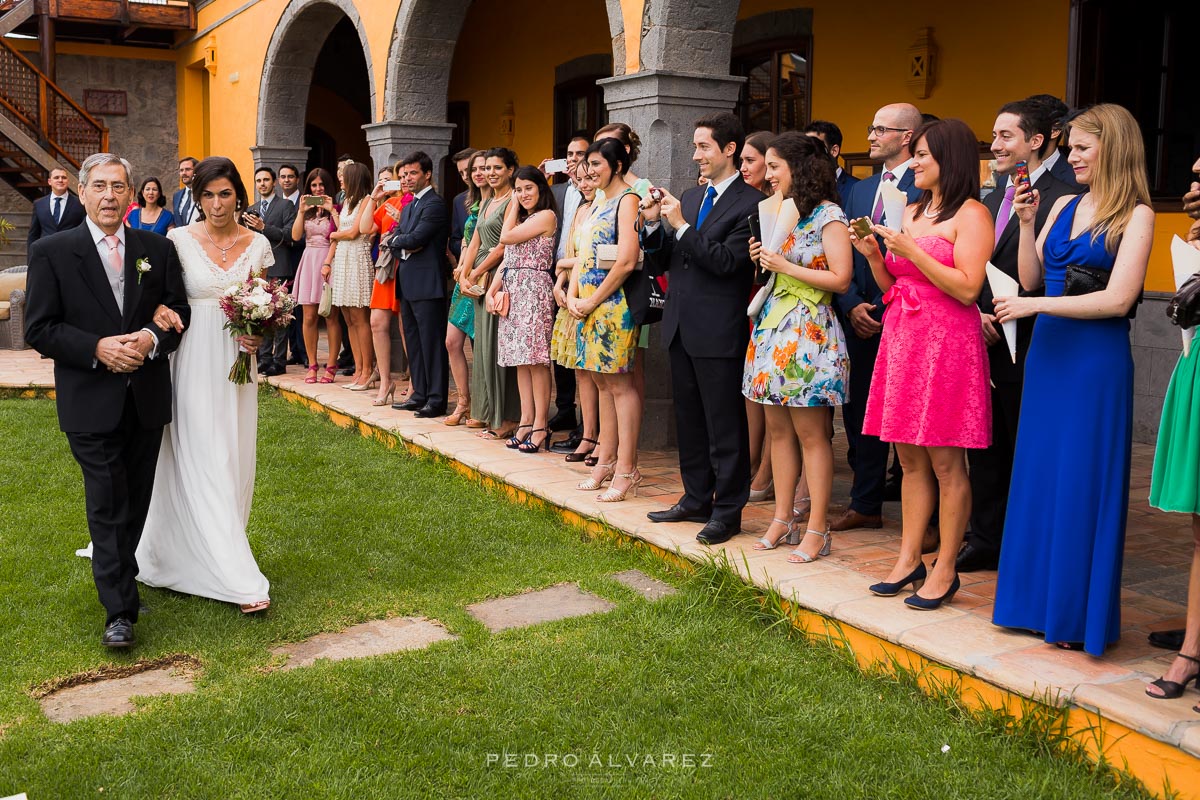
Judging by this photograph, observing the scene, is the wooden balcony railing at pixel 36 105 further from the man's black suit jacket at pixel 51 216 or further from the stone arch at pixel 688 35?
the stone arch at pixel 688 35

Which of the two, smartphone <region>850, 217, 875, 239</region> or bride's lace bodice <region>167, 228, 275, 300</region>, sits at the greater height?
smartphone <region>850, 217, 875, 239</region>

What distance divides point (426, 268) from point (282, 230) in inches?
98.2

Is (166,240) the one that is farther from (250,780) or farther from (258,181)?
(258,181)

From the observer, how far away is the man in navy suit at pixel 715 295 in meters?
5.17

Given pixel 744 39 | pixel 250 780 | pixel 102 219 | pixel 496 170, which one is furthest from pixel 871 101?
pixel 250 780

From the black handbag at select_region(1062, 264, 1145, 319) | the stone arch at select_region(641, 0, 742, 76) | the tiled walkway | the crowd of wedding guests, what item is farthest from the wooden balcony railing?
the black handbag at select_region(1062, 264, 1145, 319)

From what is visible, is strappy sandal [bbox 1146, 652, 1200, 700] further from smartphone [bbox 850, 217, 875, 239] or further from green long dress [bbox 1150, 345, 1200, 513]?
smartphone [bbox 850, 217, 875, 239]

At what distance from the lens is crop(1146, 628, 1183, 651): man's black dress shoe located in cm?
389

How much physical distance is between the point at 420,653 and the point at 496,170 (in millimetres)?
4091

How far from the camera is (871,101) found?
9.69 metres

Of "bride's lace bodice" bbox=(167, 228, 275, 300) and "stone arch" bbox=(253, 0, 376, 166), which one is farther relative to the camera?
"stone arch" bbox=(253, 0, 376, 166)

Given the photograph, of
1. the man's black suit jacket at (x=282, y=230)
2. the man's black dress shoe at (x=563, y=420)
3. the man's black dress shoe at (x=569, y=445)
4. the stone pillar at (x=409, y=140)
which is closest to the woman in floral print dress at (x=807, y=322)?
the man's black dress shoe at (x=569, y=445)

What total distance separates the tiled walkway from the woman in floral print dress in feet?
1.27

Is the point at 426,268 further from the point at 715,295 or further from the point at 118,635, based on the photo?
the point at 118,635
